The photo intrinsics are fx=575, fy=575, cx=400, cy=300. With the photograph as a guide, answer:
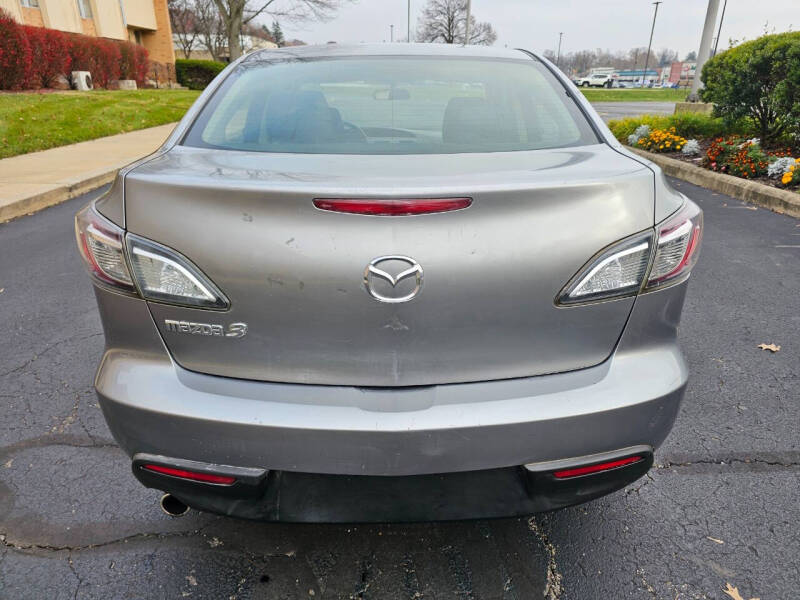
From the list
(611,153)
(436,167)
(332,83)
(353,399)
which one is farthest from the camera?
(332,83)

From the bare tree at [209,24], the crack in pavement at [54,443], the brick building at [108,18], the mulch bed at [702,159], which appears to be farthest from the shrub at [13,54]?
the bare tree at [209,24]

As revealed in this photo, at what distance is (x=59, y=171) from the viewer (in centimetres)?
823

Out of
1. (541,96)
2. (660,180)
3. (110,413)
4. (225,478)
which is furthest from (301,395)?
(541,96)

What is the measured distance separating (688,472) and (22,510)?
2.55 metres

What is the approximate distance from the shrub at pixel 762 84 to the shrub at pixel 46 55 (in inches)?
746

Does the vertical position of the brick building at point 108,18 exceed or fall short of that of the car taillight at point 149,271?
it exceeds it

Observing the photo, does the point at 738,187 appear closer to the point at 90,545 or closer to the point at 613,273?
the point at 613,273

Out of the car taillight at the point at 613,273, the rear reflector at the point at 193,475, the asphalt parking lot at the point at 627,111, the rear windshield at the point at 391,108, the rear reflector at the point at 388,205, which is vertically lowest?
the asphalt parking lot at the point at 627,111

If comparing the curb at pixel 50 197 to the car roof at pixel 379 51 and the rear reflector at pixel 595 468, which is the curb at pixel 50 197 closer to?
the car roof at pixel 379 51

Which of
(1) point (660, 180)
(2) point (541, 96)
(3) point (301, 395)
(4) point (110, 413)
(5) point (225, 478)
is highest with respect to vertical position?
(2) point (541, 96)

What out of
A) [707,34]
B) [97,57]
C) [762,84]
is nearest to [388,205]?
[762,84]

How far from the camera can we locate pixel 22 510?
6.90 ft

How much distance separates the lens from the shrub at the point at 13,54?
16.1m

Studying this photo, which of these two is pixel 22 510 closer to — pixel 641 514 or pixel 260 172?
pixel 260 172
